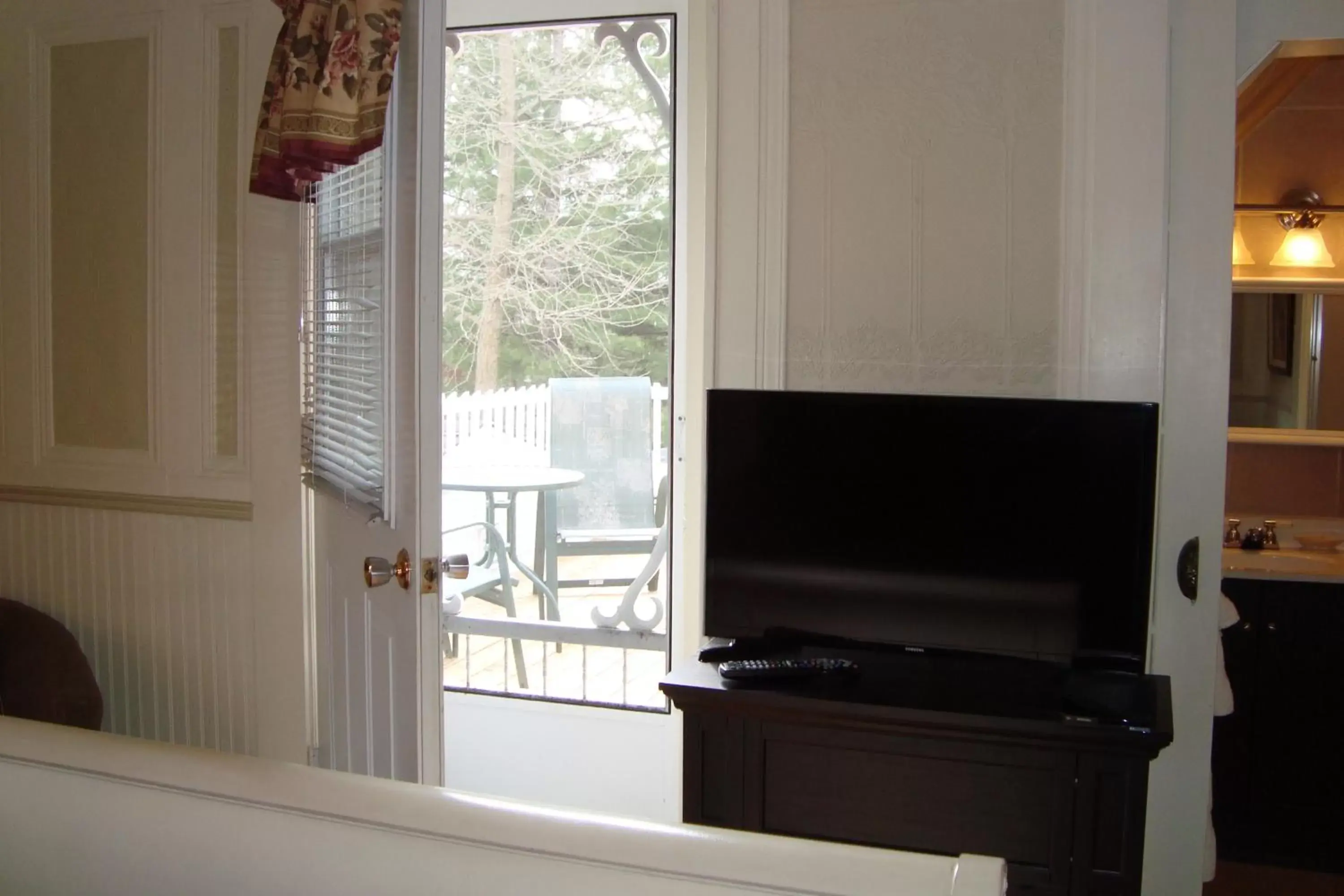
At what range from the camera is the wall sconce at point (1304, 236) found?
10.8ft

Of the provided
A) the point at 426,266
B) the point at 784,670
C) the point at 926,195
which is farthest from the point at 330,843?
the point at 926,195

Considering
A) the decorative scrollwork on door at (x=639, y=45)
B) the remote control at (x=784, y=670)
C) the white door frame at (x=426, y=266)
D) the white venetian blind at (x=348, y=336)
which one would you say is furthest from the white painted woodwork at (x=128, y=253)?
the decorative scrollwork on door at (x=639, y=45)

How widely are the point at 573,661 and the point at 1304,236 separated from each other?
2.59 meters

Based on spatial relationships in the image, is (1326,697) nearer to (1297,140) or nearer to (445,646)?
(1297,140)

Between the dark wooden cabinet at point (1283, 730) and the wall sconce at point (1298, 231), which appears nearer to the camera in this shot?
the dark wooden cabinet at point (1283, 730)

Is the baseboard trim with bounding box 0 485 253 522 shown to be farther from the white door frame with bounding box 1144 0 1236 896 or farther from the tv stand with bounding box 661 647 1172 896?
the white door frame with bounding box 1144 0 1236 896

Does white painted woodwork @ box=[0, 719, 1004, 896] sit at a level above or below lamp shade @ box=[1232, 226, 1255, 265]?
below

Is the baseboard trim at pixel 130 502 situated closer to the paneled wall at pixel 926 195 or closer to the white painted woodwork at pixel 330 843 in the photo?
the white painted woodwork at pixel 330 843

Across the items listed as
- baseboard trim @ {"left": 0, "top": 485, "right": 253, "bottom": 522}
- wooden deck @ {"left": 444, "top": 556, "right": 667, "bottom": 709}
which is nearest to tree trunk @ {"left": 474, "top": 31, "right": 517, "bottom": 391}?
wooden deck @ {"left": 444, "top": 556, "right": 667, "bottom": 709}

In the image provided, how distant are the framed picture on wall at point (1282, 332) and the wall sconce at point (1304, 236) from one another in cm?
10

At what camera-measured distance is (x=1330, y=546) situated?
3234mm

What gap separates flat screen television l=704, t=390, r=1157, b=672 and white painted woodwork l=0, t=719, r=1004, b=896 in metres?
1.31

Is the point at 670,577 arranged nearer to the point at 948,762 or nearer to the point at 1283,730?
the point at 948,762

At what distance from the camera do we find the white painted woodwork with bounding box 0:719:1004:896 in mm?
1066
